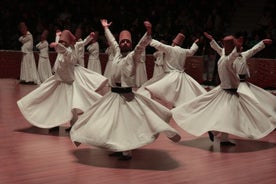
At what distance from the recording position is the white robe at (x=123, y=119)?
8.12m

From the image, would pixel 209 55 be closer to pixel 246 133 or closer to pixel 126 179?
pixel 246 133

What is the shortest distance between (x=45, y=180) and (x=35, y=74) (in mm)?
12803

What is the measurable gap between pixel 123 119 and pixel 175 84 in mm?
4566

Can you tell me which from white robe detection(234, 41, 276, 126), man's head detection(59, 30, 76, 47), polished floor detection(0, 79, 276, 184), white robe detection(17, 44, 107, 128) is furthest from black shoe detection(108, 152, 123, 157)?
white robe detection(234, 41, 276, 126)

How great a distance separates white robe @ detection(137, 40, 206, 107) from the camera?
41.3ft

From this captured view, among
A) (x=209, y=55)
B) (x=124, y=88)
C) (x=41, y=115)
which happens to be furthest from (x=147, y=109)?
(x=209, y=55)

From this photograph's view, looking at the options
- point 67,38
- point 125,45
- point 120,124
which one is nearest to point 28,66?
point 67,38

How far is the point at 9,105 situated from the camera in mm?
13938

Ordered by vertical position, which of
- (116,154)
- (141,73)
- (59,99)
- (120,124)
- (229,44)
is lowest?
(141,73)

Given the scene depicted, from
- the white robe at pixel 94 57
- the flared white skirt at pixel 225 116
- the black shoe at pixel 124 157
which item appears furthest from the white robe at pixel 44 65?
the black shoe at pixel 124 157

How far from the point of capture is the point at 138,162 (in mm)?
8328

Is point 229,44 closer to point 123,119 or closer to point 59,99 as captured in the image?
point 123,119

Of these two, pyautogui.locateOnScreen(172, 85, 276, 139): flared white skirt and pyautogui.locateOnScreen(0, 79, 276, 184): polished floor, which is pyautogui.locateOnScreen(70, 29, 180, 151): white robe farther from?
pyautogui.locateOnScreen(172, 85, 276, 139): flared white skirt

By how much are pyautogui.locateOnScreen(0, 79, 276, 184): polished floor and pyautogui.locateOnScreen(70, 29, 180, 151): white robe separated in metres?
0.33
